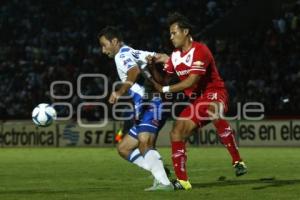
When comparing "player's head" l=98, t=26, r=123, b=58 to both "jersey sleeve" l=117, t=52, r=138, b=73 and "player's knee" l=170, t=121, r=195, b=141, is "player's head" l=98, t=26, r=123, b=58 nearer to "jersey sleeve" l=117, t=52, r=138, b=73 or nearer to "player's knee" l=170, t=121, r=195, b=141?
"jersey sleeve" l=117, t=52, r=138, b=73

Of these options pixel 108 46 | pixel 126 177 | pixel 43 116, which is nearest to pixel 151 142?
pixel 108 46

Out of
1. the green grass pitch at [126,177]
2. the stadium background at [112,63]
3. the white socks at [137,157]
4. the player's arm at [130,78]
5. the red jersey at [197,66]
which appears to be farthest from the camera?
the stadium background at [112,63]

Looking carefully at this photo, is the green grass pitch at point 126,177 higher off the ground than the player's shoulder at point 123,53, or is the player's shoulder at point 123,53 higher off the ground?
the player's shoulder at point 123,53

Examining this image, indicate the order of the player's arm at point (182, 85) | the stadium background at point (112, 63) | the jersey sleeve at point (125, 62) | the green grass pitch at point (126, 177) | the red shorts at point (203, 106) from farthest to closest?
the stadium background at point (112, 63) < the jersey sleeve at point (125, 62) < the red shorts at point (203, 106) < the player's arm at point (182, 85) < the green grass pitch at point (126, 177)

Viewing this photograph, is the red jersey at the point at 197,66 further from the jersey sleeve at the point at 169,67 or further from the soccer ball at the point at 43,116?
the soccer ball at the point at 43,116

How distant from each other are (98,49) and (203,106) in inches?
672

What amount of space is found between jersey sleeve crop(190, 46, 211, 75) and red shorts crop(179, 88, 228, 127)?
0.47 m

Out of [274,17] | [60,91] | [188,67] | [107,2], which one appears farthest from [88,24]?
[188,67]

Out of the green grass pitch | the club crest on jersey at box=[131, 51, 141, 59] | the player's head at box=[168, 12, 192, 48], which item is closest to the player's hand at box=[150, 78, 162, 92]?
the club crest on jersey at box=[131, 51, 141, 59]

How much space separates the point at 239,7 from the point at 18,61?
7.80 meters

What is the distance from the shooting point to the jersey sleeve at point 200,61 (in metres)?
9.95

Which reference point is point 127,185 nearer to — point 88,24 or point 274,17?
point 274,17

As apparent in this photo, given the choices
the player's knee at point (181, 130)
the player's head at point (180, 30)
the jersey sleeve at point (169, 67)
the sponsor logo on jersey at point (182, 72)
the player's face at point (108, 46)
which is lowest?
the player's knee at point (181, 130)

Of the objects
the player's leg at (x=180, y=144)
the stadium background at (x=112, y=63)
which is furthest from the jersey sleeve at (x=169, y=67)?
the stadium background at (x=112, y=63)
